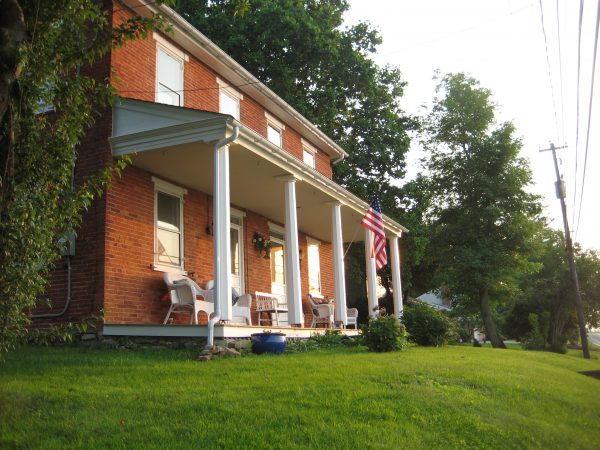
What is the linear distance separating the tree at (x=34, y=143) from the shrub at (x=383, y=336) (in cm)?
611

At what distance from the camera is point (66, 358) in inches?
296

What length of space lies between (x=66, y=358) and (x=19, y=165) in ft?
11.4

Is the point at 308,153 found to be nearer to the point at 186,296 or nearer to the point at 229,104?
the point at 229,104

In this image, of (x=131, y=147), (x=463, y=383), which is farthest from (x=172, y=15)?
(x=463, y=383)

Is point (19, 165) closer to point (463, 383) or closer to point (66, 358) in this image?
point (66, 358)

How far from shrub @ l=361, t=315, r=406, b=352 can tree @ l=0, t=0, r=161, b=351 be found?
6.11 metres

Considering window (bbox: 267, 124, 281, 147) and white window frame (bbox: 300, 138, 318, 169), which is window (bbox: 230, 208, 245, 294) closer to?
window (bbox: 267, 124, 281, 147)


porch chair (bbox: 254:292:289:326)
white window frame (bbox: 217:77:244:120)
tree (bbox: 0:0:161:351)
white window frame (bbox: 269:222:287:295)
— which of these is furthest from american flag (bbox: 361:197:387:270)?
tree (bbox: 0:0:161:351)

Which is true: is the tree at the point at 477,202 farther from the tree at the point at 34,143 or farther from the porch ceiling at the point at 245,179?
the tree at the point at 34,143

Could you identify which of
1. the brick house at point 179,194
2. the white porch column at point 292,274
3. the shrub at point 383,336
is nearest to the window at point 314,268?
the brick house at point 179,194

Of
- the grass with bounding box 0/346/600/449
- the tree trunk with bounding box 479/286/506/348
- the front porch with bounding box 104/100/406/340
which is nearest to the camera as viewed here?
the grass with bounding box 0/346/600/449

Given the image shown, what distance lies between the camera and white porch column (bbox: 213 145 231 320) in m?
8.77

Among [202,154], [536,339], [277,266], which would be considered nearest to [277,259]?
[277,266]

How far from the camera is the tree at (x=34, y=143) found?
4723mm
